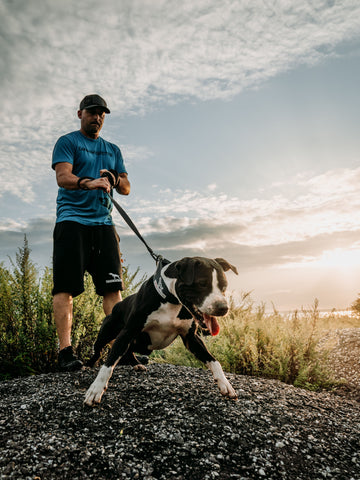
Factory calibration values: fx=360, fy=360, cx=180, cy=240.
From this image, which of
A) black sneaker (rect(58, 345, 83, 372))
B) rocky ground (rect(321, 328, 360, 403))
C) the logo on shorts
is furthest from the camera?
rocky ground (rect(321, 328, 360, 403))

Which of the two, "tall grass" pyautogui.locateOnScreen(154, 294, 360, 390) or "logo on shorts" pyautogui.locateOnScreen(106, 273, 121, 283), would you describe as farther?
"tall grass" pyautogui.locateOnScreen(154, 294, 360, 390)

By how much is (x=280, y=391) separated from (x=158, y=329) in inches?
56.1

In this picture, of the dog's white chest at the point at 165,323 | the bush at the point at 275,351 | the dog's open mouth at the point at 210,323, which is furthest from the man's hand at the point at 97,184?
the bush at the point at 275,351

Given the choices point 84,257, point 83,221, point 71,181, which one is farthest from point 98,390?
point 71,181

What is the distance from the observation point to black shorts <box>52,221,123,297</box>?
3.98 metres

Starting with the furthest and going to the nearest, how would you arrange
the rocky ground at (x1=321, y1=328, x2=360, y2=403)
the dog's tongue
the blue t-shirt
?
the rocky ground at (x1=321, y1=328, x2=360, y2=403) < the blue t-shirt < the dog's tongue

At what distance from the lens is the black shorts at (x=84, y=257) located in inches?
157

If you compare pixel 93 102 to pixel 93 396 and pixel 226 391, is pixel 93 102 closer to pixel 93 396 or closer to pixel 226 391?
pixel 93 396

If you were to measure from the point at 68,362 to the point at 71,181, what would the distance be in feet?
6.34

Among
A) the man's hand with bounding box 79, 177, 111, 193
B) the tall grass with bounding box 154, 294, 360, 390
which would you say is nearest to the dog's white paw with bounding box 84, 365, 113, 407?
the man's hand with bounding box 79, 177, 111, 193

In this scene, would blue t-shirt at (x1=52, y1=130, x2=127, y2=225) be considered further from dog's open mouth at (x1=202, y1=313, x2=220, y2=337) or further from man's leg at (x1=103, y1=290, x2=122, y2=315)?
dog's open mouth at (x1=202, y1=313, x2=220, y2=337)

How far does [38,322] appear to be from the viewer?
473 cm

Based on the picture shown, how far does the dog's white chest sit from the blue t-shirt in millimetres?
1532

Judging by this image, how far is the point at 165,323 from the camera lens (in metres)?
3.15
